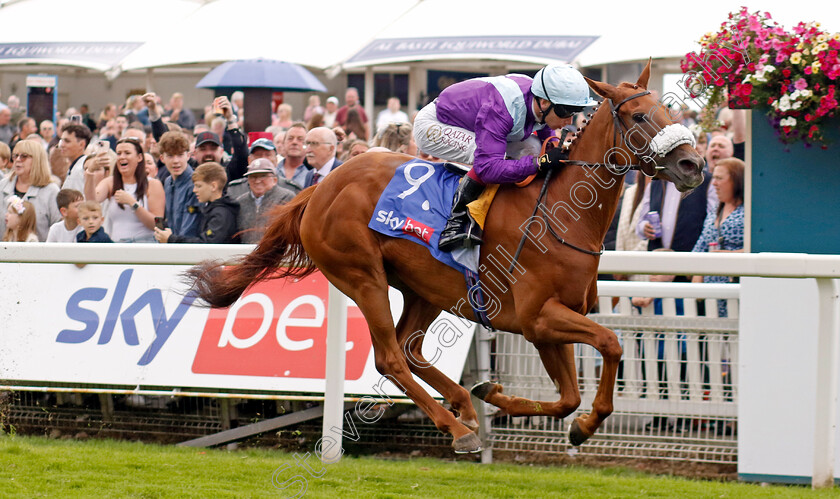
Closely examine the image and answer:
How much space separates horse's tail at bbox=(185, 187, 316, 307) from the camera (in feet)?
16.8

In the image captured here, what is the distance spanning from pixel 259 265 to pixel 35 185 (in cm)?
371

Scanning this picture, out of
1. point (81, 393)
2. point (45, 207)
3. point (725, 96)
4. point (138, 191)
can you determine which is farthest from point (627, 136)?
point (45, 207)

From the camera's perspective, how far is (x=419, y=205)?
462 centimetres

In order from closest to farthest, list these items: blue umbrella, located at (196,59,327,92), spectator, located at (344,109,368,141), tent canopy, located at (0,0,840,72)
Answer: blue umbrella, located at (196,59,327,92)
spectator, located at (344,109,368,141)
tent canopy, located at (0,0,840,72)

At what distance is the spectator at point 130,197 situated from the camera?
23.2 feet

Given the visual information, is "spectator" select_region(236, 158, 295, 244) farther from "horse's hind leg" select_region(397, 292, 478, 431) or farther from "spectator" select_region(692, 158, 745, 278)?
"spectator" select_region(692, 158, 745, 278)

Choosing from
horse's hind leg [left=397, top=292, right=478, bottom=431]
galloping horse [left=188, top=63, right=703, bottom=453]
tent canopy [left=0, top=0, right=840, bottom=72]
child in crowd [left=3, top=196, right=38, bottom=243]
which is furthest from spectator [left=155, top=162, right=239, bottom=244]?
tent canopy [left=0, top=0, right=840, bottom=72]

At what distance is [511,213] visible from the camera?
4477 mm

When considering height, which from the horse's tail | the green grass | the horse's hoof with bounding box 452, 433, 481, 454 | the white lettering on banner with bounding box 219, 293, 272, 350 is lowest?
the green grass

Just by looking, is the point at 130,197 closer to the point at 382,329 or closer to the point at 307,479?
the point at 382,329

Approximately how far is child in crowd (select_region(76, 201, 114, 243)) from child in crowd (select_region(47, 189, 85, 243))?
0.41 m

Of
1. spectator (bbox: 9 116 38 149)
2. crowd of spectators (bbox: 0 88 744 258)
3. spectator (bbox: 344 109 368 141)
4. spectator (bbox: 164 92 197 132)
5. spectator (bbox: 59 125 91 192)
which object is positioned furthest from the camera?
spectator (bbox: 164 92 197 132)

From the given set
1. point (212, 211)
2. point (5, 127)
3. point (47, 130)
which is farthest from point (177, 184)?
point (5, 127)

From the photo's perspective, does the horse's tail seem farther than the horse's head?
Yes
